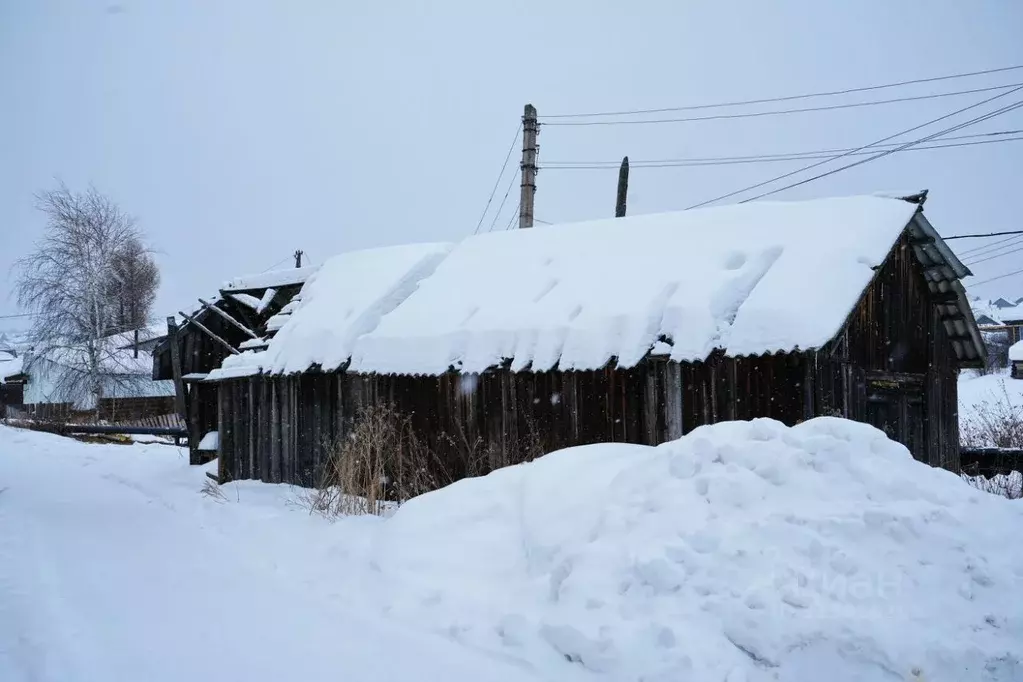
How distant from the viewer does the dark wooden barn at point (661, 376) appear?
8320mm

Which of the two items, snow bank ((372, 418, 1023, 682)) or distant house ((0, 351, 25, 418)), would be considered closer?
snow bank ((372, 418, 1023, 682))

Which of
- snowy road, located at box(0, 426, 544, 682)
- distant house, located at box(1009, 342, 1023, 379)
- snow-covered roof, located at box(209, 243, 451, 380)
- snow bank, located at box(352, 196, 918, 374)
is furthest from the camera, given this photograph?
distant house, located at box(1009, 342, 1023, 379)

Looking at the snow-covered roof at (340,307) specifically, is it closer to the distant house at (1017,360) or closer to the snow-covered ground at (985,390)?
the snow-covered ground at (985,390)

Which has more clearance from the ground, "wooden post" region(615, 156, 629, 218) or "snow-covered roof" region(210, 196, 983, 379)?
"wooden post" region(615, 156, 629, 218)

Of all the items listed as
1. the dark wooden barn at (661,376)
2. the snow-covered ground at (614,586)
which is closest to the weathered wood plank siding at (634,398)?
the dark wooden barn at (661,376)

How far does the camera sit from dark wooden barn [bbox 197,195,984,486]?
8.32m

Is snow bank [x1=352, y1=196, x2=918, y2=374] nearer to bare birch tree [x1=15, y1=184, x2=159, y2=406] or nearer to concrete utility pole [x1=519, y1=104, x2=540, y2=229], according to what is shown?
concrete utility pole [x1=519, y1=104, x2=540, y2=229]

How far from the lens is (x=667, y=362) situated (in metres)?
8.70

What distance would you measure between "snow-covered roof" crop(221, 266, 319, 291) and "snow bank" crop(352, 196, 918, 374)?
Answer: 3875 millimetres

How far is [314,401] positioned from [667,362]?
6.06 m

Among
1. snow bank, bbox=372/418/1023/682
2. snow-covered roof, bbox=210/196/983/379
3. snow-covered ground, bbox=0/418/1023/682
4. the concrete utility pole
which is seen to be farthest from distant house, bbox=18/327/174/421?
snow bank, bbox=372/418/1023/682

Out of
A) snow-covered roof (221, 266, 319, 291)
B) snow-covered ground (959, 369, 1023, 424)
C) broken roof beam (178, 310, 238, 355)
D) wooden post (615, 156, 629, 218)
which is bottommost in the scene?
snow-covered ground (959, 369, 1023, 424)

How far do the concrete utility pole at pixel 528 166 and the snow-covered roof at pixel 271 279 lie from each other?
5319 mm

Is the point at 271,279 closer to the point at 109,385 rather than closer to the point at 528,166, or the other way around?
the point at 528,166
